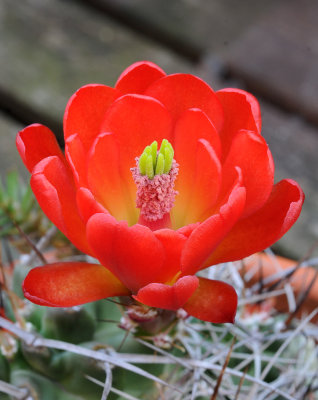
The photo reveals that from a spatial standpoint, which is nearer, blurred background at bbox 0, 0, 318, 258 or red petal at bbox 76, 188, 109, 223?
red petal at bbox 76, 188, 109, 223

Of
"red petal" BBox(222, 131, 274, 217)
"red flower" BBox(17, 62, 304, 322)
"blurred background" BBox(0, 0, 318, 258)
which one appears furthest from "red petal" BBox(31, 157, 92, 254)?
"blurred background" BBox(0, 0, 318, 258)

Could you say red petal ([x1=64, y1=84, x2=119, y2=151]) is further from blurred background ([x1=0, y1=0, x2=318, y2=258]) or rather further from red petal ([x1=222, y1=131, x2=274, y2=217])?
blurred background ([x1=0, y1=0, x2=318, y2=258])

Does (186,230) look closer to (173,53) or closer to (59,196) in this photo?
(59,196)

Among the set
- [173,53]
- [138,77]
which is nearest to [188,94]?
[138,77]

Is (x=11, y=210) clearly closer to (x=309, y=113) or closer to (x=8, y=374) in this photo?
(x=8, y=374)

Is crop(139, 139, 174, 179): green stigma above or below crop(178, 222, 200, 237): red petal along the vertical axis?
above

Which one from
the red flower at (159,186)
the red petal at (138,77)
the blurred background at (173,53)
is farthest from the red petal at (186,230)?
the blurred background at (173,53)

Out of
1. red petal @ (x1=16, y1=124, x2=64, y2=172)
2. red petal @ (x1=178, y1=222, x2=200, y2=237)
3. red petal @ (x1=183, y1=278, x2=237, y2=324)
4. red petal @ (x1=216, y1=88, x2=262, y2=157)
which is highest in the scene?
red petal @ (x1=216, y1=88, x2=262, y2=157)

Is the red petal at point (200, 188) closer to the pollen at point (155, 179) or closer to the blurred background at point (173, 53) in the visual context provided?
the pollen at point (155, 179)
